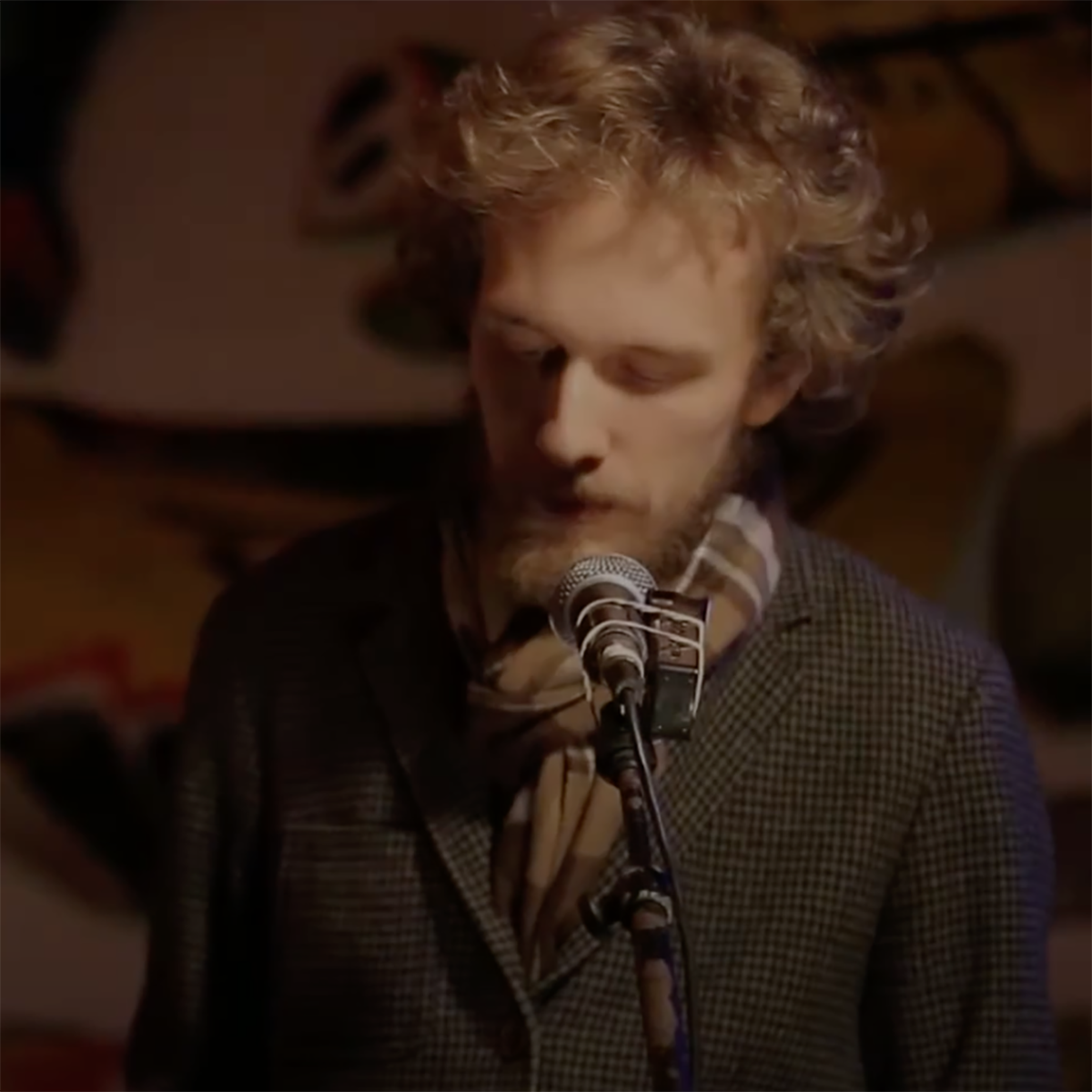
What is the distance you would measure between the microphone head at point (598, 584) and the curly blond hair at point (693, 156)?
0.88 feet

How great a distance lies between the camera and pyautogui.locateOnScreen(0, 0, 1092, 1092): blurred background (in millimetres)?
1722

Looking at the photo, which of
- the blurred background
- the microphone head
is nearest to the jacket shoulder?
the microphone head

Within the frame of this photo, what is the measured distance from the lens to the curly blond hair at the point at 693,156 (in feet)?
3.40

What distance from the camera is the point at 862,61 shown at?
171 cm

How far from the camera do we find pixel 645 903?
79cm

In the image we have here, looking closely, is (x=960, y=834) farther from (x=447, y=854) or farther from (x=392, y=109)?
(x=392, y=109)

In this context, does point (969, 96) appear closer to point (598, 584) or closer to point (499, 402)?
point (499, 402)

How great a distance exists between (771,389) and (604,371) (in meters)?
0.15

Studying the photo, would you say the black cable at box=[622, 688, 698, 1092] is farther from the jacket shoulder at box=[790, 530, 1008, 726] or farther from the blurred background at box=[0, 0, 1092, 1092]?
the blurred background at box=[0, 0, 1092, 1092]

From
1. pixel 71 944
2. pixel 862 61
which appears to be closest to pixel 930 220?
pixel 862 61

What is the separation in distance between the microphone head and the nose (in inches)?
6.7

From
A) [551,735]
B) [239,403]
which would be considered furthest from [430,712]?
[239,403]

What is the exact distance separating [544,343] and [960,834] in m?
0.39

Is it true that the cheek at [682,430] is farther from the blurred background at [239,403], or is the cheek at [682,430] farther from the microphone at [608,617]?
the blurred background at [239,403]
